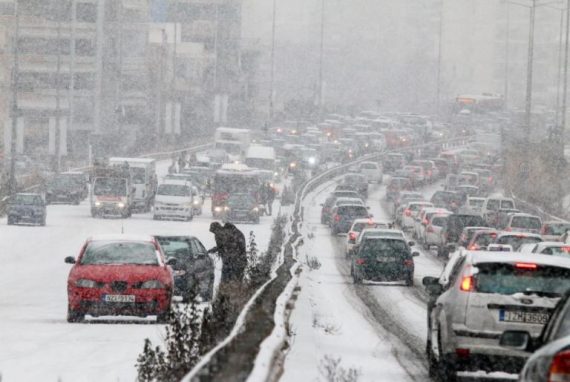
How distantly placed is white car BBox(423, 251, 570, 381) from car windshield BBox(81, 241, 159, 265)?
400 inches

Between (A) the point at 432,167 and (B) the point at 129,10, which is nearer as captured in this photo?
(A) the point at 432,167

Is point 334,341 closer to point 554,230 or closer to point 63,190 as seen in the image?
point 554,230

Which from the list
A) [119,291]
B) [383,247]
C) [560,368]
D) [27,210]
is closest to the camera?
[560,368]

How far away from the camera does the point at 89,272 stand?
82.3 ft

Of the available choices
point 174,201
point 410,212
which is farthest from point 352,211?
point 174,201

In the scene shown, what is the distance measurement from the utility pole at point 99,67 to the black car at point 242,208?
62.0 metres

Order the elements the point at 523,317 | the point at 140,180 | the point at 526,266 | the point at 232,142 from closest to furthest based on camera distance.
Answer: the point at 523,317 → the point at 526,266 → the point at 140,180 → the point at 232,142

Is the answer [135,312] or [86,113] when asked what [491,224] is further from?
[86,113]

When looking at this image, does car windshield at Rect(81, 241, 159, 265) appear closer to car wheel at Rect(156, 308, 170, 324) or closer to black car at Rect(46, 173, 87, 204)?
car wheel at Rect(156, 308, 170, 324)

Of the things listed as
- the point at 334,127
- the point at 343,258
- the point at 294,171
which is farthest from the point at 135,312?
the point at 334,127

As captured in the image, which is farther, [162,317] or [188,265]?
[188,265]

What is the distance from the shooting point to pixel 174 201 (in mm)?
67375

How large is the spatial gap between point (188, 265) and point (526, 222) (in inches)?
1030

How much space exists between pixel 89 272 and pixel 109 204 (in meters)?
42.0
